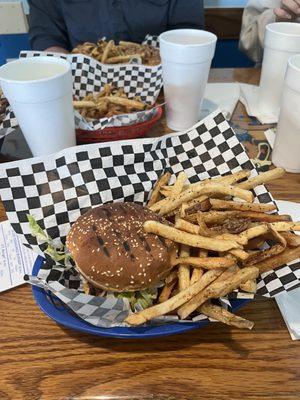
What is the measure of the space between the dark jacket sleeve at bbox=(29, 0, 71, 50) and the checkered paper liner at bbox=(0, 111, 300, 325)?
6.46 ft

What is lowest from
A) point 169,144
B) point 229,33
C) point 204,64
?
point 229,33

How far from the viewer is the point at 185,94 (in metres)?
1.62

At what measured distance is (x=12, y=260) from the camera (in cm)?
109

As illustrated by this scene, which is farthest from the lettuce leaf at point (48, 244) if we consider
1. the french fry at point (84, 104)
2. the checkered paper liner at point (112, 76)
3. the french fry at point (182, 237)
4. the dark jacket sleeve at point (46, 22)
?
the dark jacket sleeve at point (46, 22)

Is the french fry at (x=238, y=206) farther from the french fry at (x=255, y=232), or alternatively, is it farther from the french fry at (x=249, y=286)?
the french fry at (x=249, y=286)

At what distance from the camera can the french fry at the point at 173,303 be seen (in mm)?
767

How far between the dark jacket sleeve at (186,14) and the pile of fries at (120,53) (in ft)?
2.46

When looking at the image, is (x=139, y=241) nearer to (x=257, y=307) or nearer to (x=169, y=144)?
(x=257, y=307)

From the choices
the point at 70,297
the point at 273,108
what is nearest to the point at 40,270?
the point at 70,297

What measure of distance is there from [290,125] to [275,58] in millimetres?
470

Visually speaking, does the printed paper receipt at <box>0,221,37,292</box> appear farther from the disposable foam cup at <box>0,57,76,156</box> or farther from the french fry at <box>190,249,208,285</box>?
the french fry at <box>190,249,208,285</box>

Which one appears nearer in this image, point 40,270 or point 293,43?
point 40,270

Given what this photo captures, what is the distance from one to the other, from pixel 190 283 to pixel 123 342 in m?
0.23

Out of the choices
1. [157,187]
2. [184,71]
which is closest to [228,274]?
[157,187]
